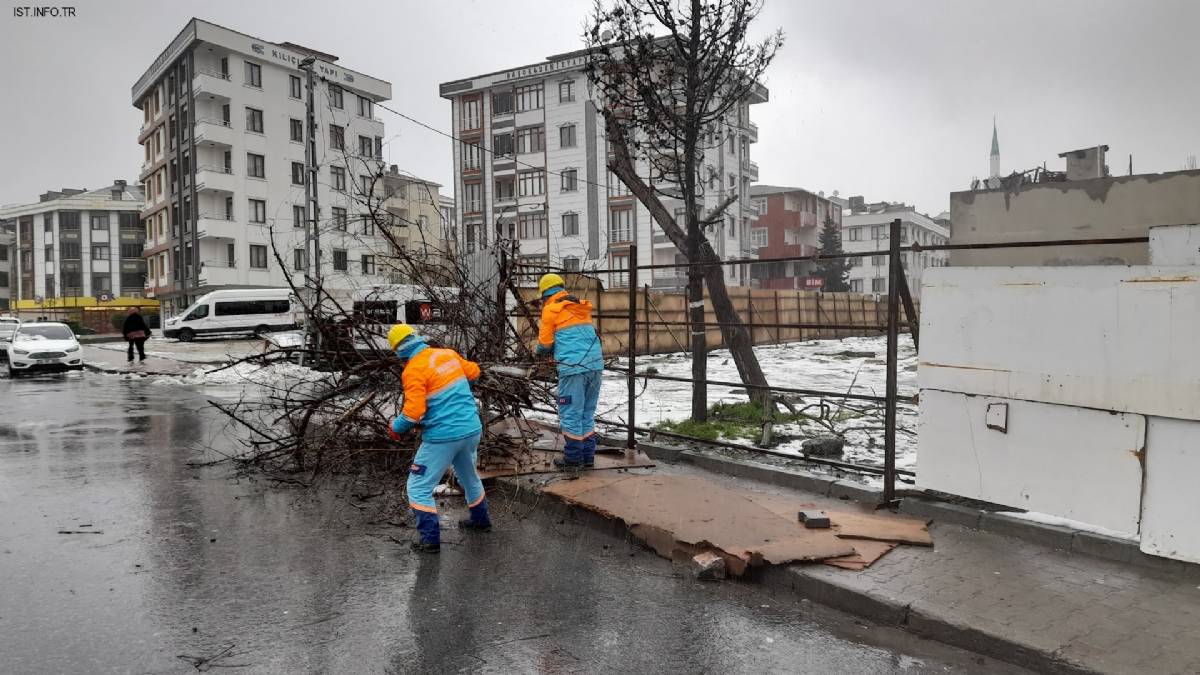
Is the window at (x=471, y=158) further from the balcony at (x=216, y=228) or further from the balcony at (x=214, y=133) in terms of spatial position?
the balcony at (x=216, y=228)

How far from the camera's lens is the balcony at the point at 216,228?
4675 centimetres

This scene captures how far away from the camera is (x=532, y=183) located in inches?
1989

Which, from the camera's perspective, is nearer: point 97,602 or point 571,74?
point 97,602

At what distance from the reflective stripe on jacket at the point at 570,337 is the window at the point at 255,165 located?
46977 mm

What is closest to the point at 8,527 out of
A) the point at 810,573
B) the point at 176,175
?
the point at 810,573

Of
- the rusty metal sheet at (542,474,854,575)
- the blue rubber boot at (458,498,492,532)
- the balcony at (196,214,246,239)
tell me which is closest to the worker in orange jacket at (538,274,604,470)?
Result: the rusty metal sheet at (542,474,854,575)

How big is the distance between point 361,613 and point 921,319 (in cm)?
427

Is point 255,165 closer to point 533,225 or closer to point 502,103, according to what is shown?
point 502,103

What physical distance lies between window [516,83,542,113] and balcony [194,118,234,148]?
58.1ft

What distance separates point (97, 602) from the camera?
4340 mm

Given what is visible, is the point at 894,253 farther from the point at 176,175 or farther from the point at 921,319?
the point at 176,175

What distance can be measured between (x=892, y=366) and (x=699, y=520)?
1.95 m

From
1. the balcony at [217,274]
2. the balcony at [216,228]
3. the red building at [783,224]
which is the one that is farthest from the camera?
the red building at [783,224]

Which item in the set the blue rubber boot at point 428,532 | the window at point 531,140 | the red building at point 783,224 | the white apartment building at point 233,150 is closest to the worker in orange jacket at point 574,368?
the blue rubber boot at point 428,532
